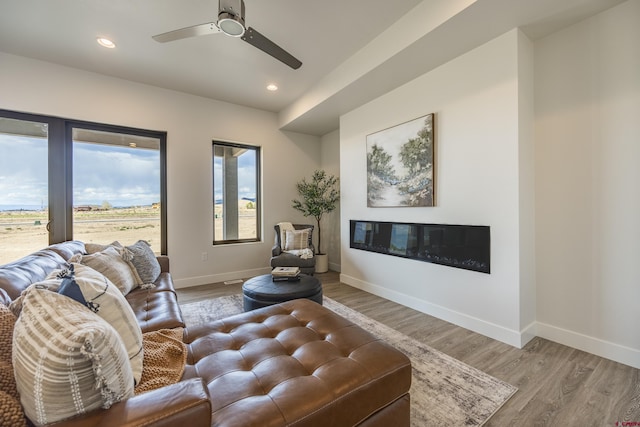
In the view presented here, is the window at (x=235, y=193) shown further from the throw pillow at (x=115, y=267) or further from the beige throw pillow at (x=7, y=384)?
the beige throw pillow at (x=7, y=384)

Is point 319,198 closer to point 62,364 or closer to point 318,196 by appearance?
point 318,196

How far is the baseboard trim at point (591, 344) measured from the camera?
6.23 feet

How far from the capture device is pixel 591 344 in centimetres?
208

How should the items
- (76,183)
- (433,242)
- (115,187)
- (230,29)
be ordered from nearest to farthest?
1. (230,29)
2. (433,242)
3. (76,183)
4. (115,187)

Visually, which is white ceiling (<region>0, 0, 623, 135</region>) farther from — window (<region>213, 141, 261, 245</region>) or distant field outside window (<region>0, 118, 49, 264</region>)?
window (<region>213, 141, 261, 245</region>)

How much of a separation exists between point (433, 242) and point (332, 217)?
2418 mm

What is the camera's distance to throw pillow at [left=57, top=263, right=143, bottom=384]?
966mm

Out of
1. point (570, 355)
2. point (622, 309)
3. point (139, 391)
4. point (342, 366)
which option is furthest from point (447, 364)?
point (139, 391)

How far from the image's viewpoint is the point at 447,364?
1.93 m

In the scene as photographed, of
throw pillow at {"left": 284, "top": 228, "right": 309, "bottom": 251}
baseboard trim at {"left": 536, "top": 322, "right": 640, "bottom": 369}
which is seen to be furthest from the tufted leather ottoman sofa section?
throw pillow at {"left": 284, "top": 228, "right": 309, "bottom": 251}

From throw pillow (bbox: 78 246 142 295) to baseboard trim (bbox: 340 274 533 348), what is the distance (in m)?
2.70

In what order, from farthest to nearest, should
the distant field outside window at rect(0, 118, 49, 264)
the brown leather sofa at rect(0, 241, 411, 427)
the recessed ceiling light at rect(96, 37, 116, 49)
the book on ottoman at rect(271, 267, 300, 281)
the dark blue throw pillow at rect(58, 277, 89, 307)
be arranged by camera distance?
the distant field outside window at rect(0, 118, 49, 264)
the recessed ceiling light at rect(96, 37, 116, 49)
the book on ottoman at rect(271, 267, 300, 281)
the dark blue throw pillow at rect(58, 277, 89, 307)
the brown leather sofa at rect(0, 241, 411, 427)

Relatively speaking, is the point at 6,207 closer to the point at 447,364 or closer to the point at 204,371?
the point at 204,371

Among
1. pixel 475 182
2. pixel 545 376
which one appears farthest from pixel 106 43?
pixel 545 376
